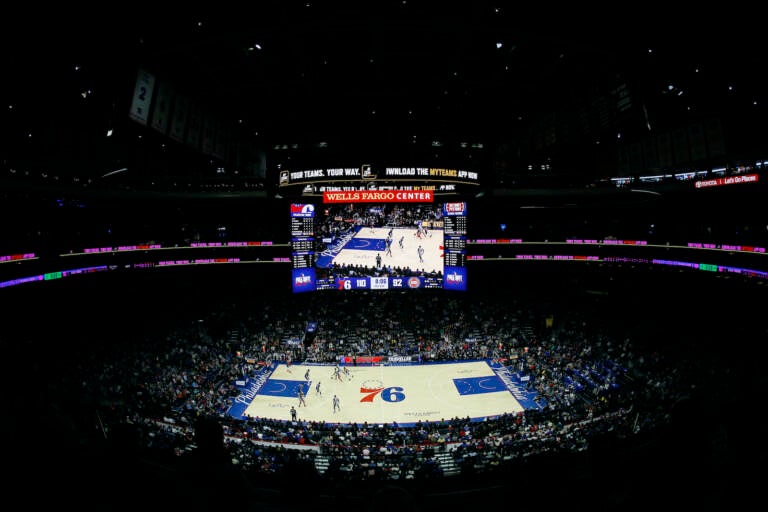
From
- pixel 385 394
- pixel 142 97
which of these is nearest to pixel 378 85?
pixel 142 97

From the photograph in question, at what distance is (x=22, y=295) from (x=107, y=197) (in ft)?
28.9

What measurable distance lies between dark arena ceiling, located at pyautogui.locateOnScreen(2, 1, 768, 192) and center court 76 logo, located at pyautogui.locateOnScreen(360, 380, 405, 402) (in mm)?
15480

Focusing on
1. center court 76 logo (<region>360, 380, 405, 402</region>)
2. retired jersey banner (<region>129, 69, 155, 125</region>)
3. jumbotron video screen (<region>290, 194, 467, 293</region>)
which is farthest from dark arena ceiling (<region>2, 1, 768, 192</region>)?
center court 76 logo (<region>360, 380, 405, 402</region>)

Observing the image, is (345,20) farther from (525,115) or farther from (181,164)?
(181,164)

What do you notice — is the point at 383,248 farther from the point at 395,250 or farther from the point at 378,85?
the point at 378,85

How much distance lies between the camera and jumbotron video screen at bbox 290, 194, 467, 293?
29.9 metres

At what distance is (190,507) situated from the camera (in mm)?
2176

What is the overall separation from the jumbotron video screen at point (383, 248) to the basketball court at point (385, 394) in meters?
6.08

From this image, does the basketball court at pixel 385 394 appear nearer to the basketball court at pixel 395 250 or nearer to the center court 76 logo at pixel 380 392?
the center court 76 logo at pixel 380 392

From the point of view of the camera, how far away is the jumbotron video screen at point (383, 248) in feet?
98.0

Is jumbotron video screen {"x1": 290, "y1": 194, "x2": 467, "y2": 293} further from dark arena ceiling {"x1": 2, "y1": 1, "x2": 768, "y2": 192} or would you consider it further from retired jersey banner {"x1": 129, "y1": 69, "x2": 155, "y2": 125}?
retired jersey banner {"x1": 129, "y1": 69, "x2": 155, "y2": 125}

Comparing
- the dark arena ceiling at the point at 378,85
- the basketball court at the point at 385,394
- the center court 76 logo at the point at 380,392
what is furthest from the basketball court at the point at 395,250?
the center court 76 logo at the point at 380,392

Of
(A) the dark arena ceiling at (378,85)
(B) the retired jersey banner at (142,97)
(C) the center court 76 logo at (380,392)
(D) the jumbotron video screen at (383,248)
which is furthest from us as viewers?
(D) the jumbotron video screen at (383,248)

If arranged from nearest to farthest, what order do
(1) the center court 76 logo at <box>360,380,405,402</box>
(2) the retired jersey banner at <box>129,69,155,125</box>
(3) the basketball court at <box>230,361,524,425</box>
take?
(2) the retired jersey banner at <box>129,69,155,125</box> → (3) the basketball court at <box>230,361,524,425</box> → (1) the center court 76 logo at <box>360,380,405,402</box>
